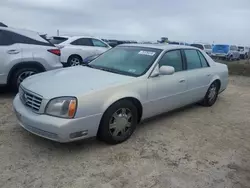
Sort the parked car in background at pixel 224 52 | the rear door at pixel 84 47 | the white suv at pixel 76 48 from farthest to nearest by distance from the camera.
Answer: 1. the parked car in background at pixel 224 52
2. the rear door at pixel 84 47
3. the white suv at pixel 76 48

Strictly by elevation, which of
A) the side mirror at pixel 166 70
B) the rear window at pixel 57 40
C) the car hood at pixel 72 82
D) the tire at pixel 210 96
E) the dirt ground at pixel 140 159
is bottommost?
the dirt ground at pixel 140 159

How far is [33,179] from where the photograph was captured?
3.08m

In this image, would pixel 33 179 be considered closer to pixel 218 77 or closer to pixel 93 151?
pixel 93 151

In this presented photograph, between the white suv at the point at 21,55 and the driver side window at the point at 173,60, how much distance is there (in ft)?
9.60

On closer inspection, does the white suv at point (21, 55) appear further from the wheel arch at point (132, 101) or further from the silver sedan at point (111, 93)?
the wheel arch at point (132, 101)

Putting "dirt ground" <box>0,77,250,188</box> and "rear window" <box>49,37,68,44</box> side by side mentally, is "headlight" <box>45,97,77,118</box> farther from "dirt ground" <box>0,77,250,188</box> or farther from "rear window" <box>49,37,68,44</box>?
"rear window" <box>49,37,68,44</box>

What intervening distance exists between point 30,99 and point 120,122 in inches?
51.5

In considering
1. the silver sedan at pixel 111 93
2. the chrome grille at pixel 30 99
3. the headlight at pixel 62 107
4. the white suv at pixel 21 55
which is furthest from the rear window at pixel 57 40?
the headlight at pixel 62 107

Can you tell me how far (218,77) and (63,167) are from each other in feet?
14.5

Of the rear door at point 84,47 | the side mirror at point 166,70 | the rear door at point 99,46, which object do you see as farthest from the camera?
the rear door at point 99,46

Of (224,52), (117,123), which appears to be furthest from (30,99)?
(224,52)

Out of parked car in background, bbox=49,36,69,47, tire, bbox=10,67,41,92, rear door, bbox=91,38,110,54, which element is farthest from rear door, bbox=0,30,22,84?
rear door, bbox=91,38,110,54

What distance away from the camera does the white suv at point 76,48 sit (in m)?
10.9

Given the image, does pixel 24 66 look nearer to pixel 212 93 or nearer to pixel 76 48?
pixel 212 93
